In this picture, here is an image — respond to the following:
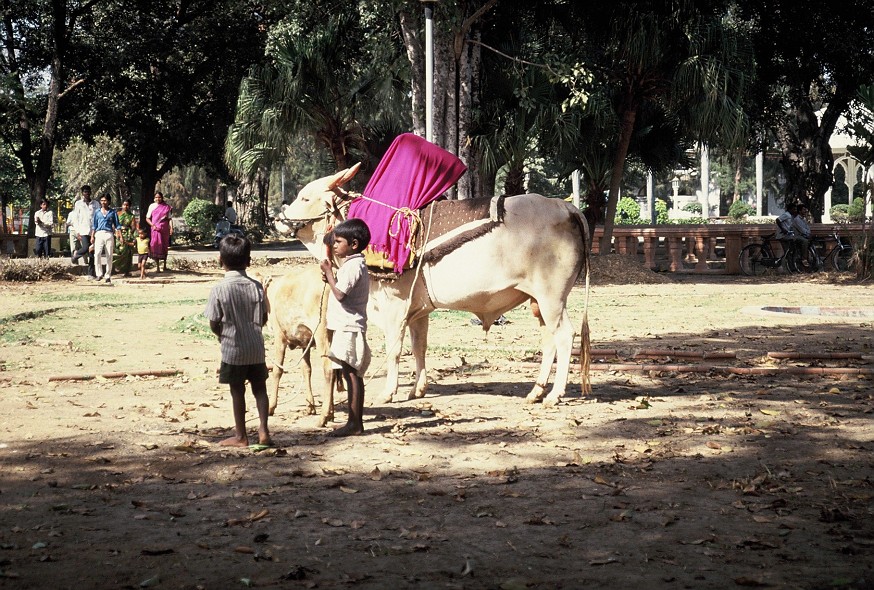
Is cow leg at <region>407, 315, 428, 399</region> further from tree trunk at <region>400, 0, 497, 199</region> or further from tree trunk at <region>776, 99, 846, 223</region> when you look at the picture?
tree trunk at <region>776, 99, 846, 223</region>

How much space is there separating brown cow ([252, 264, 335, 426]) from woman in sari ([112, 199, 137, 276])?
1707 centimetres

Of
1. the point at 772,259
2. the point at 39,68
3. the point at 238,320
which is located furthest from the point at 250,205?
the point at 238,320

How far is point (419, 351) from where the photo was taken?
9.83 meters

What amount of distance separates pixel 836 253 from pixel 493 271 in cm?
2010

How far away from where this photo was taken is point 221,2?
35062mm

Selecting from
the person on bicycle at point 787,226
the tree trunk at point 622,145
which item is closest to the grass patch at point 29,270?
the tree trunk at point 622,145

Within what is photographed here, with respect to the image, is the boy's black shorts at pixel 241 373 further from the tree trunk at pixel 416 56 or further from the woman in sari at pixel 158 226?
the woman in sari at pixel 158 226

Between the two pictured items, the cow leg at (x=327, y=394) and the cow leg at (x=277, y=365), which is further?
the cow leg at (x=277, y=365)

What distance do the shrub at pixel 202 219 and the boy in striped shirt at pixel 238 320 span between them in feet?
117

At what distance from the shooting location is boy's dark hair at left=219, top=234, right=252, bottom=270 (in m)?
7.28

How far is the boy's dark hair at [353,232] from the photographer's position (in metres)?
7.85

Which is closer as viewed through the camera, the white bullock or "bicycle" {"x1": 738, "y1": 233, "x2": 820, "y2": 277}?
the white bullock

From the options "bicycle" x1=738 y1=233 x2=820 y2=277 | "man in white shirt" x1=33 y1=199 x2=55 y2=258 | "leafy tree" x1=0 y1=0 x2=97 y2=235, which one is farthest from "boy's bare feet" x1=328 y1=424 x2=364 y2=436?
"leafy tree" x1=0 y1=0 x2=97 y2=235

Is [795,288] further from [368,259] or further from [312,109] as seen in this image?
[368,259]
